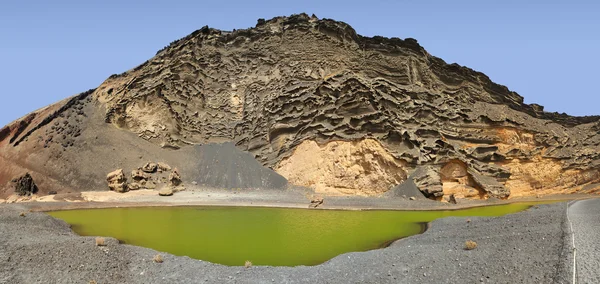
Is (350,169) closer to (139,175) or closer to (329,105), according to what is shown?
(329,105)

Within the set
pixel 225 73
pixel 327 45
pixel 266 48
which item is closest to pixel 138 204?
pixel 225 73

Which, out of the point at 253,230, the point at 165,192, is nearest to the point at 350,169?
the point at 253,230

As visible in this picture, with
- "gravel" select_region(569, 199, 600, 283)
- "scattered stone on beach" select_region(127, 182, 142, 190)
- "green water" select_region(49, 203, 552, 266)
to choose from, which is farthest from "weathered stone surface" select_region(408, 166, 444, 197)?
→ "scattered stone on beach" select_region(127, 182, 142, 190)

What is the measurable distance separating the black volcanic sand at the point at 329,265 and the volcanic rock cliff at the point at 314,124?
2121 cm

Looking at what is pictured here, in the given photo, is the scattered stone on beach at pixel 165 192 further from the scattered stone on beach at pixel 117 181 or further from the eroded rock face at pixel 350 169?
the eroded rock face at pixel 350 169

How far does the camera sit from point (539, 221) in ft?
46.0

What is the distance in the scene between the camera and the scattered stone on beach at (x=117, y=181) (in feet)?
105

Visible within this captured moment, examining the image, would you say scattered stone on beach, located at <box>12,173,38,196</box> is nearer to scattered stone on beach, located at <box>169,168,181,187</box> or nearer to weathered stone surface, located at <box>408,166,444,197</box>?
scattered stone on beach, located at <box>169,168,181,187</box>

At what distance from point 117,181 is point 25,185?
7.44 metres

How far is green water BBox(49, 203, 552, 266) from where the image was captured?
46.5 ft

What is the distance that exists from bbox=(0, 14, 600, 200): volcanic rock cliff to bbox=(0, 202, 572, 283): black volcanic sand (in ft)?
69.6

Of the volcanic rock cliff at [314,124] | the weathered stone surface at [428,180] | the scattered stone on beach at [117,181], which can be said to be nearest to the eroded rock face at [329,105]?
the volcanic rock cliff at [314,124]

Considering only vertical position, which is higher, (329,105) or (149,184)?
(329,105)

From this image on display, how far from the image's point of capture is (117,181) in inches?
1270
